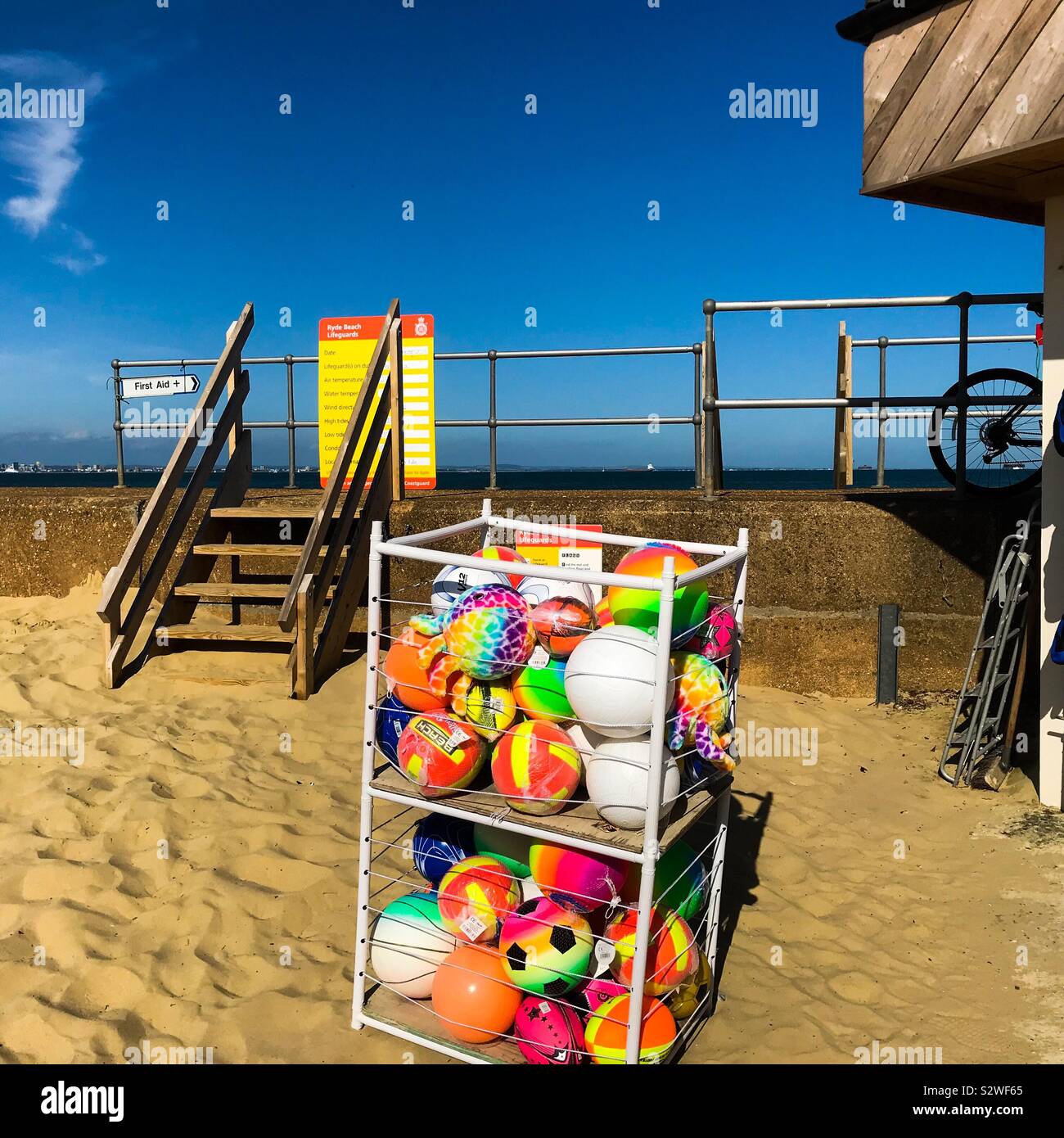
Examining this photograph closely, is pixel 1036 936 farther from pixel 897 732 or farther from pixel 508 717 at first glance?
pixel 508 717

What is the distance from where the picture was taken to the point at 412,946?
3111 millimetres

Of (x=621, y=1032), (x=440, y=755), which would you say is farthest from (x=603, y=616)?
(x=621, y=1032)

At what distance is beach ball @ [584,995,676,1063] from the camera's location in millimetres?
2771

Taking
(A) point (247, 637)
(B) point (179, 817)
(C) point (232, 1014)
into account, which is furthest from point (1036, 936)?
(A) point (247, 637)

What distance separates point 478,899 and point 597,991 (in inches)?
18.1

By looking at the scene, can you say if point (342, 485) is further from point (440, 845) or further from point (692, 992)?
point (692, 992)

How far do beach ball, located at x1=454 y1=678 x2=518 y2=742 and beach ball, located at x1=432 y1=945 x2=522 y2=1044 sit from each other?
0.69 m

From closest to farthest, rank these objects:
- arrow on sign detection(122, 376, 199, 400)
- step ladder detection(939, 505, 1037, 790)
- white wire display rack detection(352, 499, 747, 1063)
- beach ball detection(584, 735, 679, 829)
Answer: white wire display rack detection(352, 499, 747, 1063) → beach ball detection(584, 735, 679, 829) → step ladder detection(939, 505, 1037, 790) → arrow on sign detection(122, 376, 199, 400)

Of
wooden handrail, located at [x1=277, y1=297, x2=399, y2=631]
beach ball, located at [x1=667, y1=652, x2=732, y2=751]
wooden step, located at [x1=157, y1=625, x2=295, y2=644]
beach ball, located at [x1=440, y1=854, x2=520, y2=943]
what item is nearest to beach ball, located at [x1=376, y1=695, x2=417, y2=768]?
beach ball, located at [x1=440, y1=854, x2=520, y2=943]

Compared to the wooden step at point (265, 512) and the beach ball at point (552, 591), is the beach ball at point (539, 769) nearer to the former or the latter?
the beach ball at point (552, 591)

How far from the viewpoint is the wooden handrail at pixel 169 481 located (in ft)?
19.2

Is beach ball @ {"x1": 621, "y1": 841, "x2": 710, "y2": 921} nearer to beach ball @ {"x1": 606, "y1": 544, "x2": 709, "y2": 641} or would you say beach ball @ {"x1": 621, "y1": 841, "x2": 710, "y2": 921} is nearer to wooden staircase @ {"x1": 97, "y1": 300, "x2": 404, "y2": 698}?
beach ball @ {"x1": 606, "y1": 544, "x2": 709, "y2": 641}
